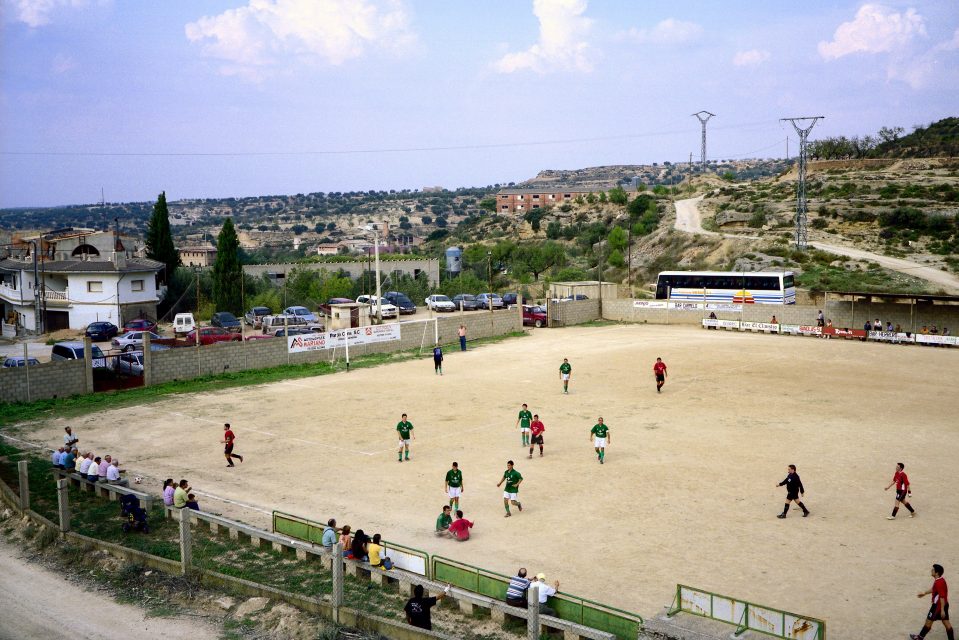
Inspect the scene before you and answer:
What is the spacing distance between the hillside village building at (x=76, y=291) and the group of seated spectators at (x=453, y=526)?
39776 millimetres

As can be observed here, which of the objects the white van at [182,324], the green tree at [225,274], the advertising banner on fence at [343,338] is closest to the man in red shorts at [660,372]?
the advertising banner on fence at [343,338]

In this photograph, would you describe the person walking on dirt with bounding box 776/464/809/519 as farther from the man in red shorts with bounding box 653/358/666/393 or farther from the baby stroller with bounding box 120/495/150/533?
the baby stroller with bounding box 120/495/150/533

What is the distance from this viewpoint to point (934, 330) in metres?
A: 45.2

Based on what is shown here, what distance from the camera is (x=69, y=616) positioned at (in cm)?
1555

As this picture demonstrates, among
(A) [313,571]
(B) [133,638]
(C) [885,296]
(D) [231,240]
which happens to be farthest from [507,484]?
(D) [231,240]

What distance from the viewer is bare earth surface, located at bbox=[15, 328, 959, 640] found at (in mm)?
16375

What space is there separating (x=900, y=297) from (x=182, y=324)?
39.6 metres

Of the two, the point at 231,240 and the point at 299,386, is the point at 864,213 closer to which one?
the point at 231,240

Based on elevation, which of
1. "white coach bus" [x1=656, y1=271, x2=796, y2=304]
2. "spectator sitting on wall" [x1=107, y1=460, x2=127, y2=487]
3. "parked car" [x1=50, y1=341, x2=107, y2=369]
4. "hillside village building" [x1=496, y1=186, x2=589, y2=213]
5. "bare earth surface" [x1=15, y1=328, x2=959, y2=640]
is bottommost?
"bare earth surface" [x1=15, y1=328, x2=959, y2=640]

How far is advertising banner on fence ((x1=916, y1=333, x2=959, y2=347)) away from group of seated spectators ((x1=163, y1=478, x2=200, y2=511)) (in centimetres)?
3817

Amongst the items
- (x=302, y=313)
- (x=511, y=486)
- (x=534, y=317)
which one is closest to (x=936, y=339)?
(x=534, y=317)

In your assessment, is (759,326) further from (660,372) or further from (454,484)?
(454,484)

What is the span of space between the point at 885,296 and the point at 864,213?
142ft

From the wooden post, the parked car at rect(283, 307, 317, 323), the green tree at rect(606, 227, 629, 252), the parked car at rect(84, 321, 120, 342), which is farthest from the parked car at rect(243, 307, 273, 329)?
the green tree at rect(606, 227, 629, 252)
